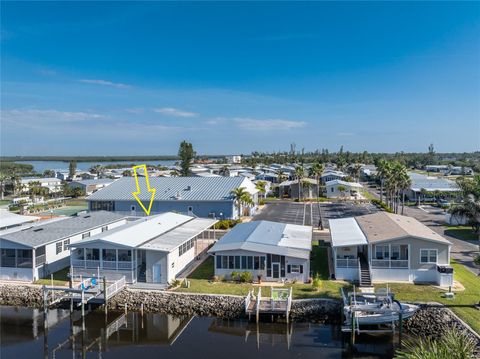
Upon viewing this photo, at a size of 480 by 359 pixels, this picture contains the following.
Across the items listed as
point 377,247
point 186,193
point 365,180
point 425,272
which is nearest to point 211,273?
point 377,247

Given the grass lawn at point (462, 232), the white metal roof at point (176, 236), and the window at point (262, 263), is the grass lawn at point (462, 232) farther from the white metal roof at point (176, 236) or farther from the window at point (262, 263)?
the white metal roof at point (176, 236)

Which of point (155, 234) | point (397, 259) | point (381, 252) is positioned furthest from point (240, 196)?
point (397, 259)

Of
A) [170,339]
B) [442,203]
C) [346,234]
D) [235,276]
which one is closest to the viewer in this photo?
[170,339]

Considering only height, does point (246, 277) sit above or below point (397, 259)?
below

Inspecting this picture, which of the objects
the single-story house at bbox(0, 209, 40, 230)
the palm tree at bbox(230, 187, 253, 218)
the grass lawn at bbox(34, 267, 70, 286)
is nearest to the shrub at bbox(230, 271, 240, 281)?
the grass lawn at bbox(34, 267, 70, 286)

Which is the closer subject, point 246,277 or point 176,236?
point 246,277

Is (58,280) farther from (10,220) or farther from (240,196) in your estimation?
(240,196)

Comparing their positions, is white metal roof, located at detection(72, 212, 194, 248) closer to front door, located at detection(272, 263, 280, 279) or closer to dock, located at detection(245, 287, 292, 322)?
dock, located at detection(245, 287, 292, 322)

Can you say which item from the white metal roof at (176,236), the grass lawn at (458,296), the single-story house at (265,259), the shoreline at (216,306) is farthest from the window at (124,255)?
A: the grass lawn at (458,296)
